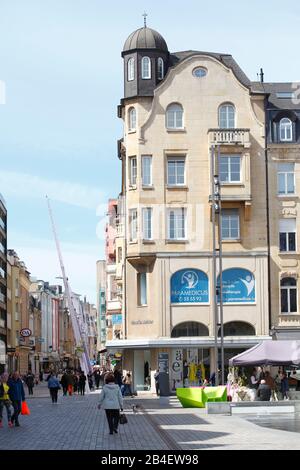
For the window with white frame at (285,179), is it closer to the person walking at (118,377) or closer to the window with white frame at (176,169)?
the window with white frame at (176,169)

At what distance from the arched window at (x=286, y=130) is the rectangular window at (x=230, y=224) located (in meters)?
5.36

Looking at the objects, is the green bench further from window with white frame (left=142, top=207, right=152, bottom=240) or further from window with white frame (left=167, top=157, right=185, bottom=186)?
window with white frame (left=167, top=157, right=185, bottom=186)

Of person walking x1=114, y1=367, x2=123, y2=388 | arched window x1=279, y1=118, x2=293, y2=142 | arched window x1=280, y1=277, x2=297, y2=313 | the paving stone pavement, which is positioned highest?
arched window x1=279, y1=118, x2=293, y2=142

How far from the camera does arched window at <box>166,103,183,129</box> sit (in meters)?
61.3

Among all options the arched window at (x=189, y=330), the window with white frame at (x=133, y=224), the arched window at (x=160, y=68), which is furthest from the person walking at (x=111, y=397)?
the arched window at (x=160, y=68)

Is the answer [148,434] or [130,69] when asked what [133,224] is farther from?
[148,434]

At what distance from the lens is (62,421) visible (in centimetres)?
3469

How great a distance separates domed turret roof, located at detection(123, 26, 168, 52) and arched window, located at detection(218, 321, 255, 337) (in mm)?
17244

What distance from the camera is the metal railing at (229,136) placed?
60.2 m

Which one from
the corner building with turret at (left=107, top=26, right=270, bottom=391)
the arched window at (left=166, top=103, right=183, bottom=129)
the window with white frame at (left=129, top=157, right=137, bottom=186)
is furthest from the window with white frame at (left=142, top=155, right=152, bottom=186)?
the arched window at (left=166, top=103, right=183, bottom=129)
